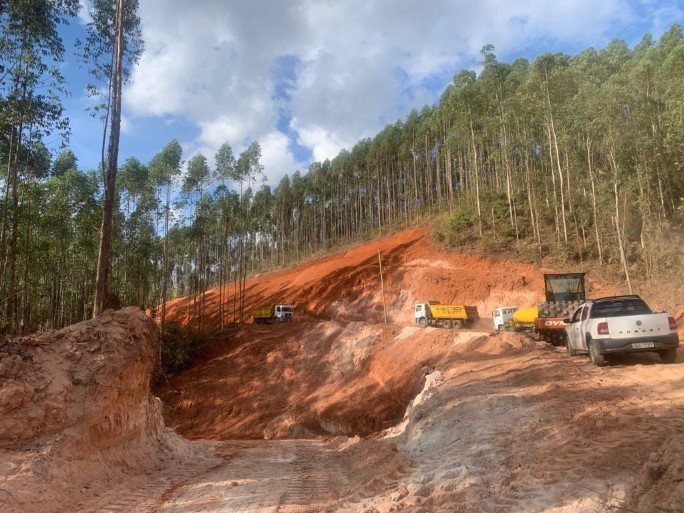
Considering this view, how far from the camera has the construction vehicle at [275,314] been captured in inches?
1631

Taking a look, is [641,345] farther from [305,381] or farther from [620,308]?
[305,381]

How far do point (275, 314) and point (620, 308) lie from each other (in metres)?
33.2

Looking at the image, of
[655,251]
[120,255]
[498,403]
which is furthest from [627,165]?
[120,255]

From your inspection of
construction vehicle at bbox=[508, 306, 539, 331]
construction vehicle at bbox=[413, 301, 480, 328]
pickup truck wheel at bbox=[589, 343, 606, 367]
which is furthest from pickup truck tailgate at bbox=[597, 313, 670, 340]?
construction vehicle at bbox=[413, 301, 480, 328]

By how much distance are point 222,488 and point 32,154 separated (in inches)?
689

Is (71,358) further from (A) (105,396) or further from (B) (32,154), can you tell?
(B) (32,154)

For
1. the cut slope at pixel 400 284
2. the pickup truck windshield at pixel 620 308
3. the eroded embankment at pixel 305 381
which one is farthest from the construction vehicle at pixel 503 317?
the pickup truck windshield at pixel 620 308

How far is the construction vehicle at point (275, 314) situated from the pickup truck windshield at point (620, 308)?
32.5 m

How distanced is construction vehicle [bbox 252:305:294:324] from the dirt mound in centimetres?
3103

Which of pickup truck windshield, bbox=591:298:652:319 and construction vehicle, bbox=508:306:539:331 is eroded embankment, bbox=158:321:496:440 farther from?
pickup truck windshield, bbox=591:298:652:319

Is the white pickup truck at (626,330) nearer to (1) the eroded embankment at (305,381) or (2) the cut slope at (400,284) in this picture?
(1) the eroded embankment at (305,381)

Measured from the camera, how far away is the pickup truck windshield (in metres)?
10.9

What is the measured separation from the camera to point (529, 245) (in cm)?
3650

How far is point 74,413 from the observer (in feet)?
24.4
